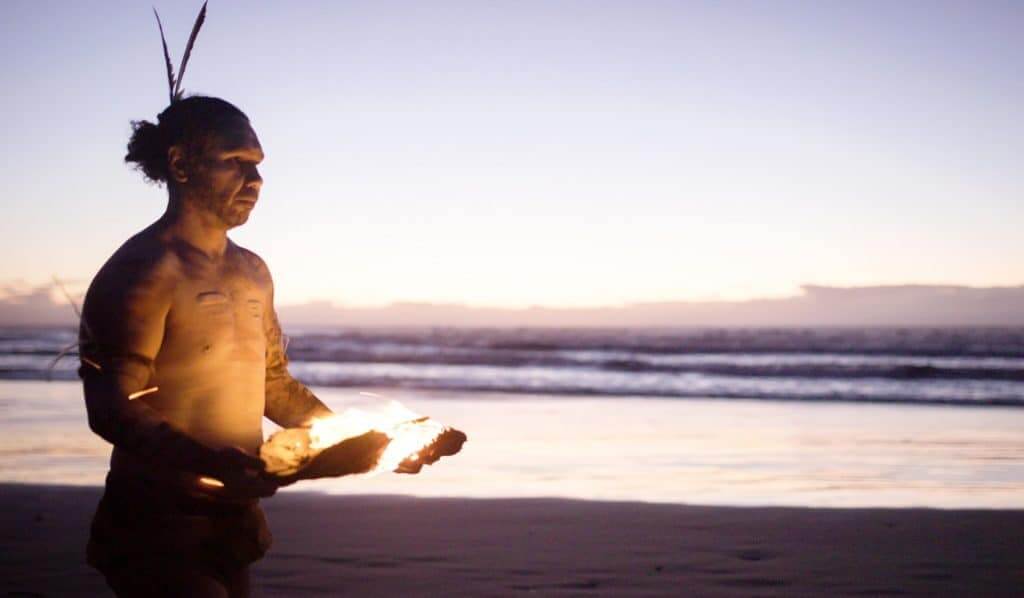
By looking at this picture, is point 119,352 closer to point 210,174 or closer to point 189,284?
point 189,284

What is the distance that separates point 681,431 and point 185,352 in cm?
1502

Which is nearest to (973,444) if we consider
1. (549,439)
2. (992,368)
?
(549,439)

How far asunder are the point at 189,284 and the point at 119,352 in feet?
0.95

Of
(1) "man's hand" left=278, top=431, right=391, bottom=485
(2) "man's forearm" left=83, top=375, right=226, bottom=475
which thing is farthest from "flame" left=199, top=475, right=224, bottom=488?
(1) "man's hand" left=278, top=431, right=391, bottom=485

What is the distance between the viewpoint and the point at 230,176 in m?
2.89

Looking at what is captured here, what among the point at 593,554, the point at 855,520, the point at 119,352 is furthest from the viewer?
the point at 855,520

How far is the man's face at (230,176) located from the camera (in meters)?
2.87

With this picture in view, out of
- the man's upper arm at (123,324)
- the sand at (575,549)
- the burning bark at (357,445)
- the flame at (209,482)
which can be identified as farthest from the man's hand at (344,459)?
the sand at (575,549)

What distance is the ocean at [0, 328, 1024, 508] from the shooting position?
11.4 metres

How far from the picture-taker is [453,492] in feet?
36.2

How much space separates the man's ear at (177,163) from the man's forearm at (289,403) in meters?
0.68

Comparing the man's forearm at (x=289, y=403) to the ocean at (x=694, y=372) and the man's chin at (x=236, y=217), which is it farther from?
the ocean at (x=694, y=372)

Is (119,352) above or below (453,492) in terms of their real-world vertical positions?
above

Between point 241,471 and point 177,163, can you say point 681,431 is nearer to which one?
point 177,163
